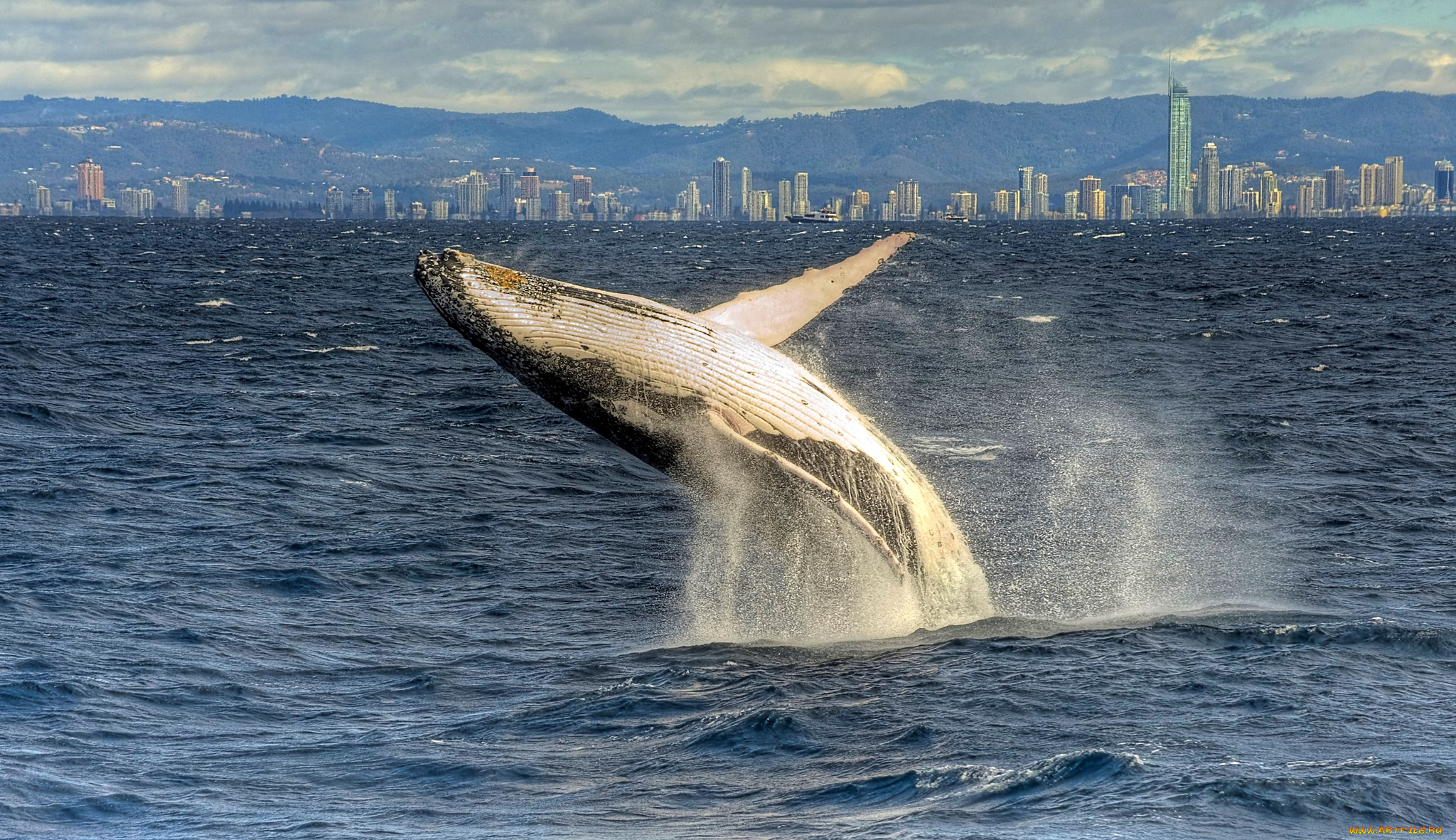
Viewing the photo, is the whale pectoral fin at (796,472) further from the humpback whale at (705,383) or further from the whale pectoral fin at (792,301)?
the whale pectoral fin at (792,301)

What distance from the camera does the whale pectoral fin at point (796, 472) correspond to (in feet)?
45.8

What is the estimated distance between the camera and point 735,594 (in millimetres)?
19219

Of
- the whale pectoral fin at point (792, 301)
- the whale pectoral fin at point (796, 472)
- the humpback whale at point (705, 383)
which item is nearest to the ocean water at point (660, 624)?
the whale pectoral fin at point (796, 472)

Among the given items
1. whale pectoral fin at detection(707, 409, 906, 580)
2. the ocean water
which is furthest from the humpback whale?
the ocean water

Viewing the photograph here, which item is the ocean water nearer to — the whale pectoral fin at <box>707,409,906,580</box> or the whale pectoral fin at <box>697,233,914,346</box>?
the whale pectoral fin at <box>707,409,906,580</box>

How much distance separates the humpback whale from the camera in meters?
13.6

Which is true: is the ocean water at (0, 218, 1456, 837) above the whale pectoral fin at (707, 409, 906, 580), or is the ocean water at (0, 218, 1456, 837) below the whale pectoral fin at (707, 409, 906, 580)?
below

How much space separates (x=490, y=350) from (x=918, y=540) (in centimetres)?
453

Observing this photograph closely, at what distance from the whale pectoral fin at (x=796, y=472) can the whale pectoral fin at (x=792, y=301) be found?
96 cm

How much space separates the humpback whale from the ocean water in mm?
1988

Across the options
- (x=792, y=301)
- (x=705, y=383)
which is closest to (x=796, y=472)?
(x=705, y=383)

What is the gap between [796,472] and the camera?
556 inches

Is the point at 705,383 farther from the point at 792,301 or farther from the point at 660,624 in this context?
the point at 660,624

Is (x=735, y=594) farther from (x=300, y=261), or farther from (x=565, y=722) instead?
(x=300, y=261)
